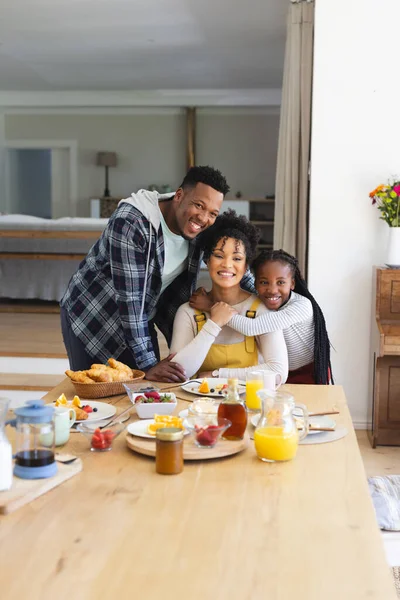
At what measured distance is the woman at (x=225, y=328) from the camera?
247 centimetres

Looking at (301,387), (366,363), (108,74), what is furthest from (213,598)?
(108,74)

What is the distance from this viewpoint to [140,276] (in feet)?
8.25

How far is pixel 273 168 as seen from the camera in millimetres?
11133

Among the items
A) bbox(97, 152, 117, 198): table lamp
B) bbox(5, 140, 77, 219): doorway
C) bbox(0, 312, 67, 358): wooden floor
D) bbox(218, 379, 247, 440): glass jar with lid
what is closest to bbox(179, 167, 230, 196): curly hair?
bbox(218, 379, 247, 440): glass jar with lid

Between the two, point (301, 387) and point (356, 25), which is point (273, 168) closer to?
point (356, 25)

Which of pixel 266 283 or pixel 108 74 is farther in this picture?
pixel 108 74

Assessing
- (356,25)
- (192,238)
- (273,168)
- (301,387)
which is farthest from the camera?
(273,168)

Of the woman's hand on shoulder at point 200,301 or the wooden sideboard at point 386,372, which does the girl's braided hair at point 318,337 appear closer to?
the woman's hand on shoulder at point 200,301

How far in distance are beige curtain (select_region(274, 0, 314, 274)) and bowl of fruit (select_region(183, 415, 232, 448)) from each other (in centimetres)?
308

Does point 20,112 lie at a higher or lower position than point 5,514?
higher

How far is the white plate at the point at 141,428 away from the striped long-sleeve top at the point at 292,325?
77 centimetres

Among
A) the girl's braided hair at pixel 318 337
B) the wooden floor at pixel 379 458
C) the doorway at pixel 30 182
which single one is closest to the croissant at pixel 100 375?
the girl's braided hair at pixel 318 337

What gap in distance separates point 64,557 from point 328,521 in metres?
0.45

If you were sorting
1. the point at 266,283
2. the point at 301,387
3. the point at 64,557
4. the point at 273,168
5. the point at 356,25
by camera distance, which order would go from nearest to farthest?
1. the point at 64,557
2. the point at 301,387
3. the point at 266,283
4. the point at 356,25
5. the point at 273,168
